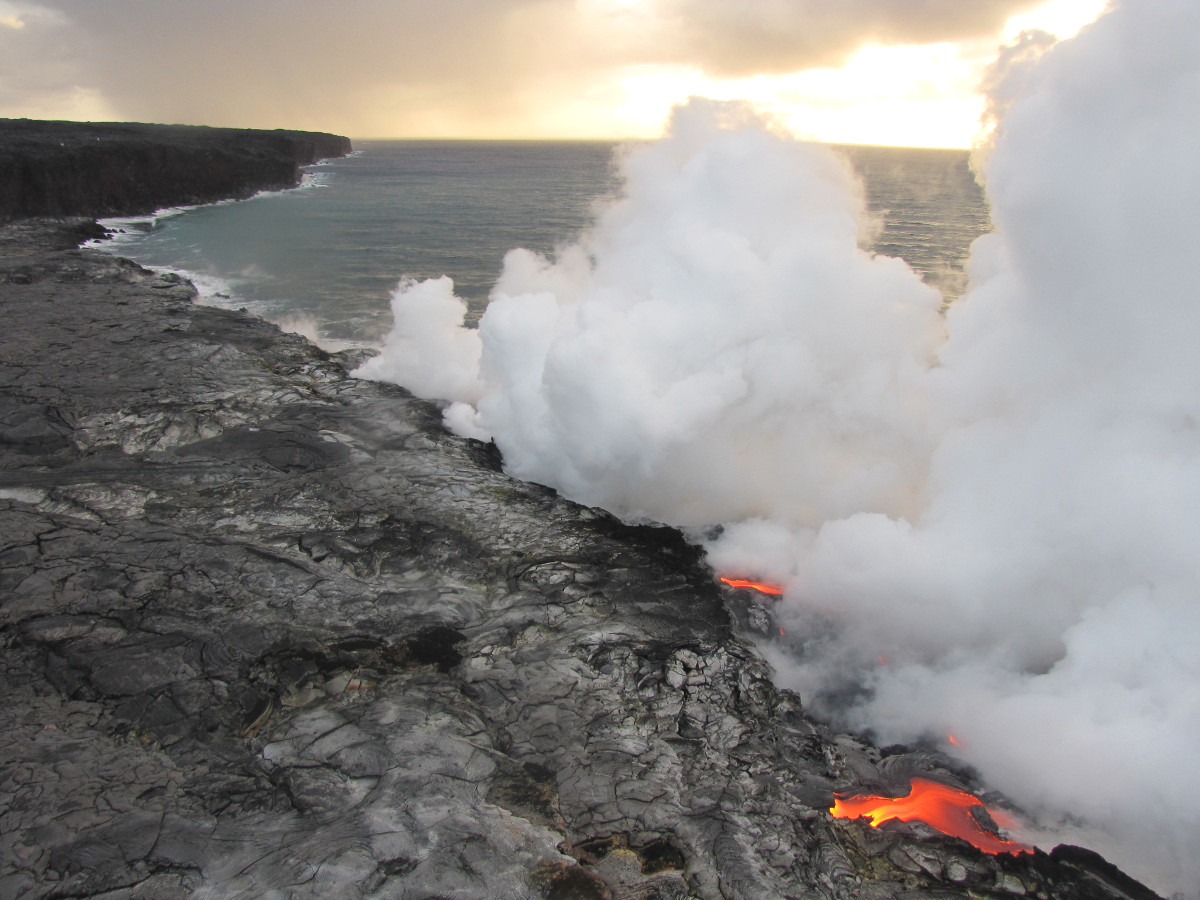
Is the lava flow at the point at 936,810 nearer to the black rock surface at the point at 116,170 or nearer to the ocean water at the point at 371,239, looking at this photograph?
the ocean water at the point at 371,239

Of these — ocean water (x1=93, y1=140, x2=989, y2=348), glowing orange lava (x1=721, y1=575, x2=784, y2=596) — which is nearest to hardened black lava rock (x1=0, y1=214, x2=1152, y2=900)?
glowing orange lava (x1=721, y1=575, x2=784, y2=596)

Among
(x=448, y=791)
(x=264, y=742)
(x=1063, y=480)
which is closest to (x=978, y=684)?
(x=1063, y=480)

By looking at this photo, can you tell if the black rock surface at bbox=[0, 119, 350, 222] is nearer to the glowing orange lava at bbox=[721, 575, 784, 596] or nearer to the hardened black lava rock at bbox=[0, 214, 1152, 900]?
the hardened black lava rock at bbox=[0, 214, 1152, 900]

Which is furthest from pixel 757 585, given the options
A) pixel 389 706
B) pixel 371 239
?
pixel 371 239

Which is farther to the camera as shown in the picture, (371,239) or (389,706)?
(371,239)

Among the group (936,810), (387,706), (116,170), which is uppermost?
(116,170)

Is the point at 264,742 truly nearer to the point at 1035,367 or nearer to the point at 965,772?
the point at 965,772

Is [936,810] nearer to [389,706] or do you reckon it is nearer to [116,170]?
[389,706]
